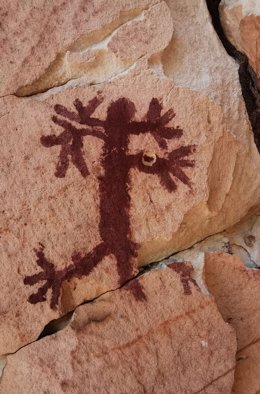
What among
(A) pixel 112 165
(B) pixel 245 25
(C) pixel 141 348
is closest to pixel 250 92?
(B) pixel 245 25

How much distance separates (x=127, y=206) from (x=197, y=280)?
184mm

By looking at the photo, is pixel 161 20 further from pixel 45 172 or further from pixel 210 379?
pixel 210 379

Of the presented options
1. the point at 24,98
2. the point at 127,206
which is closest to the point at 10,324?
the point at 127,206

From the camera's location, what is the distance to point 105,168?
40.8 inches

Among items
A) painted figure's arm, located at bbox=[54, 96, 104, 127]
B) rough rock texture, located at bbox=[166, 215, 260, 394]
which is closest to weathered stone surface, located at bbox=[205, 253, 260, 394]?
rough rock texture, located at bbox=[166, 215, 260, 394]

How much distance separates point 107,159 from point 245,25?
383mm

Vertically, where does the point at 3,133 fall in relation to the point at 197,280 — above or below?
above

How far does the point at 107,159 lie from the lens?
3.41 ft

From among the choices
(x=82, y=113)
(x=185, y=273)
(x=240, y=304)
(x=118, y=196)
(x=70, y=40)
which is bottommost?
(x=240, y=304)

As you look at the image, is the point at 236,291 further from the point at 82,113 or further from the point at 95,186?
the point at 82,113

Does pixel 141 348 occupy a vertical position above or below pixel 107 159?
below

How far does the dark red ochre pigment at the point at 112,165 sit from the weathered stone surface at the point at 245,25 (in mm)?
216

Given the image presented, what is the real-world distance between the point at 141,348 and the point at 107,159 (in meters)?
0.33

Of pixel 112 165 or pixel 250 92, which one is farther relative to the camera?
pixel 250 92
